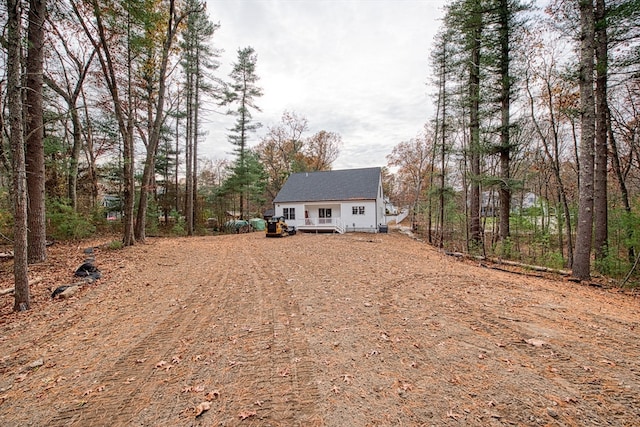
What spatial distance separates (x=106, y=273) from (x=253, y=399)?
21.2 ft

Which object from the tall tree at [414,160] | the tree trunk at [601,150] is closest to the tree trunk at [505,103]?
the tree trunk at [601,150]

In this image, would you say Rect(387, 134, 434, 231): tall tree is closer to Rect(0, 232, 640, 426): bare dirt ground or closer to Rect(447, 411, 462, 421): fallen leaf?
Rect(0, 232, 640, 426): bare dirt ground

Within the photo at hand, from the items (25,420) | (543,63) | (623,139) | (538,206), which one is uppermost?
(543,63)

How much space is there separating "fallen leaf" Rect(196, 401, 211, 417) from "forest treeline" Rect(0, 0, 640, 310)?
14.4ft

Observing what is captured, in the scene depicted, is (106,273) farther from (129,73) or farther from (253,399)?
(129,73)

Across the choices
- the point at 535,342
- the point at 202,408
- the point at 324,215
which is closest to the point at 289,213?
the point at 324,215

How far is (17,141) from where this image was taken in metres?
4.22

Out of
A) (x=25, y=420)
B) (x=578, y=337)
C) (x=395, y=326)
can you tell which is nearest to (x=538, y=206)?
(x=578, y=337)

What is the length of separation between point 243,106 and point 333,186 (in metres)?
9.85

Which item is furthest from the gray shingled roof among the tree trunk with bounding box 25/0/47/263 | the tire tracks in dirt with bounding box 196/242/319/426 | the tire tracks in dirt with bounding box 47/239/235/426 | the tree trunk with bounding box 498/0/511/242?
the tire tracks in dirt with bounding box 47/239/235/426

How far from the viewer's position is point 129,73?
11.7 meters

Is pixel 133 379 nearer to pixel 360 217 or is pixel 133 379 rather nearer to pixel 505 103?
pixel 505 103

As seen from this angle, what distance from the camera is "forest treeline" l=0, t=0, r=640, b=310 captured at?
669 centimetres

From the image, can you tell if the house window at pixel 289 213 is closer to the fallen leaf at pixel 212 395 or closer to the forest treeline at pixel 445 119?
the forest treeline at pixel 445 119
